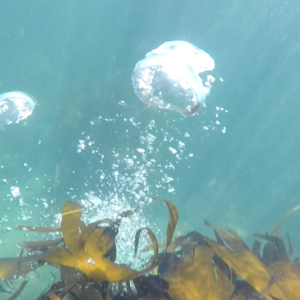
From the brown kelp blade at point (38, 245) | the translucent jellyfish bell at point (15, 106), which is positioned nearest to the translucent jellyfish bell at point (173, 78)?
the translucent jellyfish bell at point (15, 106)

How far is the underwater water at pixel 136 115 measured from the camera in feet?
31.7

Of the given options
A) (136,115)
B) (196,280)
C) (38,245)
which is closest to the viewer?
(196,280)

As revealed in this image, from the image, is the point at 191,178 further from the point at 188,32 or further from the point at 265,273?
the point at 265,273

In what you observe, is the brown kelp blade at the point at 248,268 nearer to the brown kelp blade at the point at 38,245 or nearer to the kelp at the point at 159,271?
the kelp at the point at 159,271

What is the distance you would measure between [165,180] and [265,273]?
10725mm

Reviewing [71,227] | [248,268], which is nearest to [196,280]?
[248,268]

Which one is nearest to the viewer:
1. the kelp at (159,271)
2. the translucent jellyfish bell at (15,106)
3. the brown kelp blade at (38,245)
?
the kelp at (159,271)

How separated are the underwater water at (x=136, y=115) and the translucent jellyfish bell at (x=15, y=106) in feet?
0.69

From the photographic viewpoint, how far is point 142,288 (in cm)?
237

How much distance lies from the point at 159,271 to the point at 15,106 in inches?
361

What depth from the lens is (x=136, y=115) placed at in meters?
10.7

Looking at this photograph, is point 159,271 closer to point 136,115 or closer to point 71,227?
point 71,227

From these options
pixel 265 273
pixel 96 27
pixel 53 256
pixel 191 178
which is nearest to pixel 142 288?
pixel 53 256

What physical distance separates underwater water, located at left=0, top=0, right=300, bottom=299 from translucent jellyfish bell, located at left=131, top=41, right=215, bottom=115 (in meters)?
0.42
